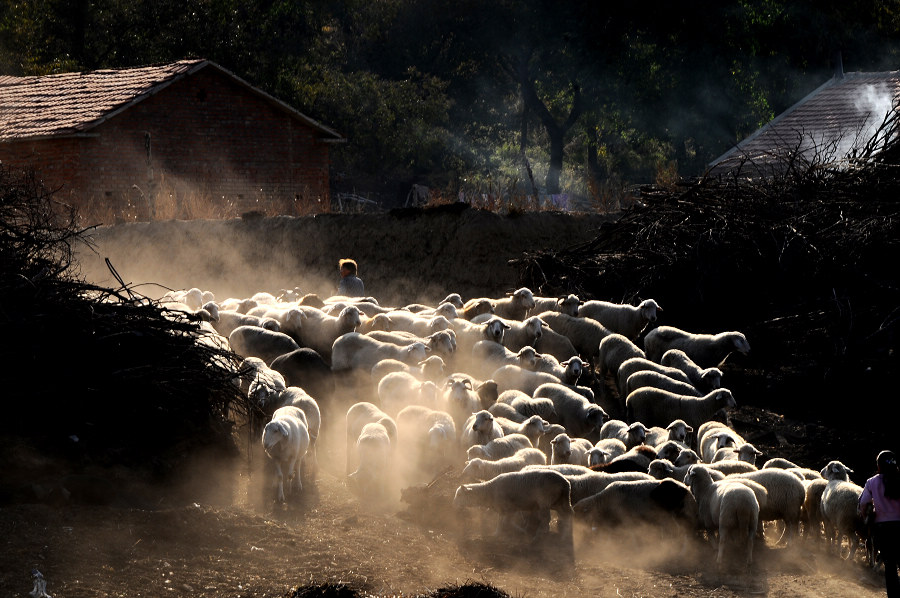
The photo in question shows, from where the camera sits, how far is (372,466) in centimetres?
899

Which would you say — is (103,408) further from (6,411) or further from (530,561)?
(530,561)

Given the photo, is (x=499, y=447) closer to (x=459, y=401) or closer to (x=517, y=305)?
(x=459, y=401)

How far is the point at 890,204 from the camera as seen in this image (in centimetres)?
1403

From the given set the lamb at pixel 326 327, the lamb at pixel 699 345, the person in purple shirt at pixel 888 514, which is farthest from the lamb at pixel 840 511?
the lamb at pixel 326 327

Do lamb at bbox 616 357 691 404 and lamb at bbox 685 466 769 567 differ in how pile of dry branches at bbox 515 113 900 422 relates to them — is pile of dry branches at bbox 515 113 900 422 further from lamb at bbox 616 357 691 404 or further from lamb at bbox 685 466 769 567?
lamb at bbox 685 466 769 567

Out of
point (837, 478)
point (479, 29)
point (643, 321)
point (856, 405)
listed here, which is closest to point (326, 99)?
point (479, 29)

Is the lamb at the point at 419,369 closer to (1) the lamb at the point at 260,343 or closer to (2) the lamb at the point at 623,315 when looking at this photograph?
(1) the lamb at the point at 260,343

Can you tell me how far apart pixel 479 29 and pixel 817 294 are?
32.5 metres

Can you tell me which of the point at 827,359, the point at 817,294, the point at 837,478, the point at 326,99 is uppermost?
the point at 326,99

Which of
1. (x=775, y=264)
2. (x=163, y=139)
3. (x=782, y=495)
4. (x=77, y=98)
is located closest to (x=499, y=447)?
(x=782, y=495)

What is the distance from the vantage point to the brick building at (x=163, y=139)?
86.1 feet

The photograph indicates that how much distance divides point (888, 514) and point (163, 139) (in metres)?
24.3

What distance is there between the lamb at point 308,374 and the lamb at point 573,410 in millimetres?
2187

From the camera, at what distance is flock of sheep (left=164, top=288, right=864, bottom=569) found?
8.23 meters
